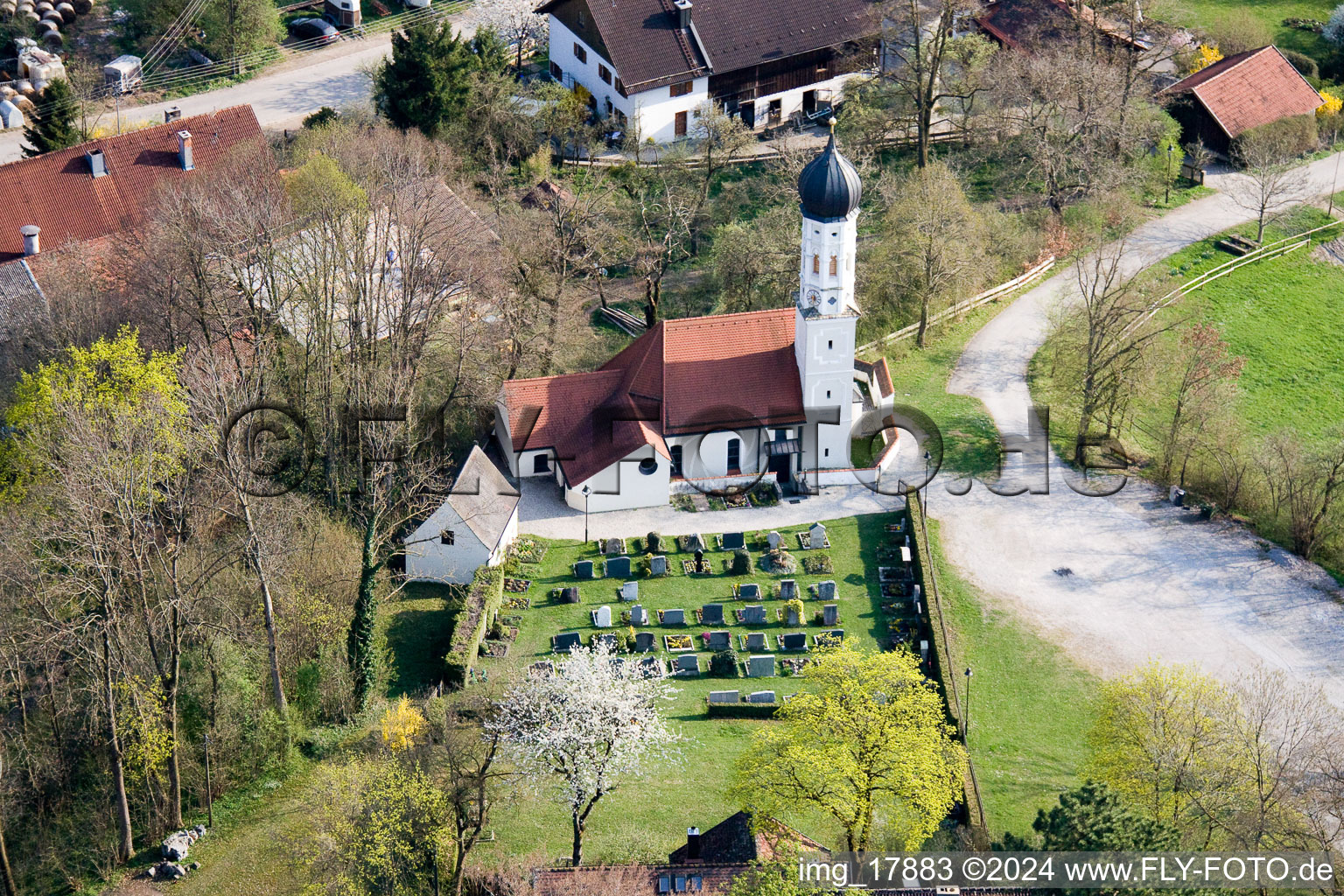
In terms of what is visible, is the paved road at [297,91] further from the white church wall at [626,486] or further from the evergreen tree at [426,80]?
the white church wall at [626,486]

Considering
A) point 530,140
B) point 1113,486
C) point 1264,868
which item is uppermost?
point 530,140

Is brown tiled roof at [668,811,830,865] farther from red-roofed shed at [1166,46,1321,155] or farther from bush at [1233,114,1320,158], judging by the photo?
red-roofed shed at [1166,46,1321,155]

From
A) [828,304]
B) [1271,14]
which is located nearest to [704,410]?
[828,304]

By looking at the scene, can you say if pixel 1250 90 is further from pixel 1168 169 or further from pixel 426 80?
pixel 426 80

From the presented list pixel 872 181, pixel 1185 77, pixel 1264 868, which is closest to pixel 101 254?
pixel 872 181

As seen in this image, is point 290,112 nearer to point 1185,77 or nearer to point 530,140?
point 530,140

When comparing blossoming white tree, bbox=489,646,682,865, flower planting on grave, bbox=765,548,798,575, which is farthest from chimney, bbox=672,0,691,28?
blossoming white tree, bbox=489,646,682,865

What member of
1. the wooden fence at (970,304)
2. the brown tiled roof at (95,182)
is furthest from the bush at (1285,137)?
the brown tiled roof at (95,182)
